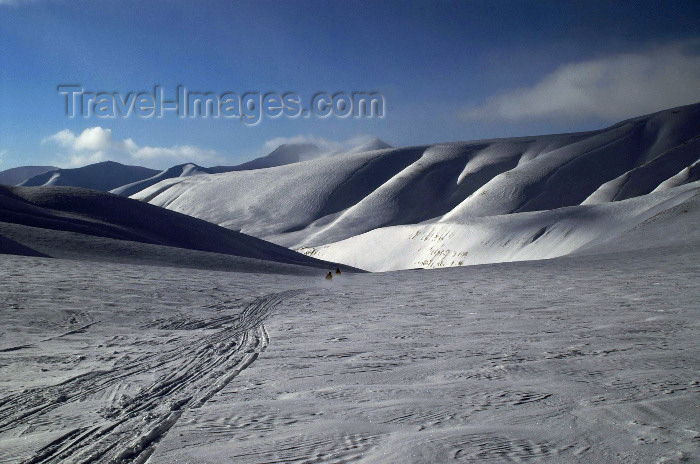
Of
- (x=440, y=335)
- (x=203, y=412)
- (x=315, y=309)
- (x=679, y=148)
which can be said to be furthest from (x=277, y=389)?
(x=679, y=148)

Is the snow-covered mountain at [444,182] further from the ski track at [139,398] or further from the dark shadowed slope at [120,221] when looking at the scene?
the ski track at [139,398]

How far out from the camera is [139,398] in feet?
19.5

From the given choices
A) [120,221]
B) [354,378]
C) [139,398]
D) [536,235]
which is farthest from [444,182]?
[139,398]

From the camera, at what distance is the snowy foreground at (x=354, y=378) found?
4508 millimetres

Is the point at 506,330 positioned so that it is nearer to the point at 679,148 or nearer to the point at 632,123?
the point at 679,148

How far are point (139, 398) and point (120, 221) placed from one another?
3797 centimetres

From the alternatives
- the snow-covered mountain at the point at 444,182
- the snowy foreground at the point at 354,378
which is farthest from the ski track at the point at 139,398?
the snow-covered mountain at the point at 444,182

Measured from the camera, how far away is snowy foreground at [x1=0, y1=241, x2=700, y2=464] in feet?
14.8

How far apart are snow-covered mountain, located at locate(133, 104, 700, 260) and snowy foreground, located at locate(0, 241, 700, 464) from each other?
8034cm

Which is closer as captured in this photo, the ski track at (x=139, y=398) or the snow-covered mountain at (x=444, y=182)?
the ski track at (x=139, y=398)

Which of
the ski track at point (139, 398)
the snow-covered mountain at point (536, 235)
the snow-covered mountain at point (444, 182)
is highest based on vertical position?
the snow-covered mountain at point (444, 182)

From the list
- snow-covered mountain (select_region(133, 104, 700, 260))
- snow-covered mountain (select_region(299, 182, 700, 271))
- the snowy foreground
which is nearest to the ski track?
the snowy foreground

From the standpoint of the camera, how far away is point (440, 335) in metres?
9.00

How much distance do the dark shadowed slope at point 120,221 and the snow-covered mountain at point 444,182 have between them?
49.2 meters
